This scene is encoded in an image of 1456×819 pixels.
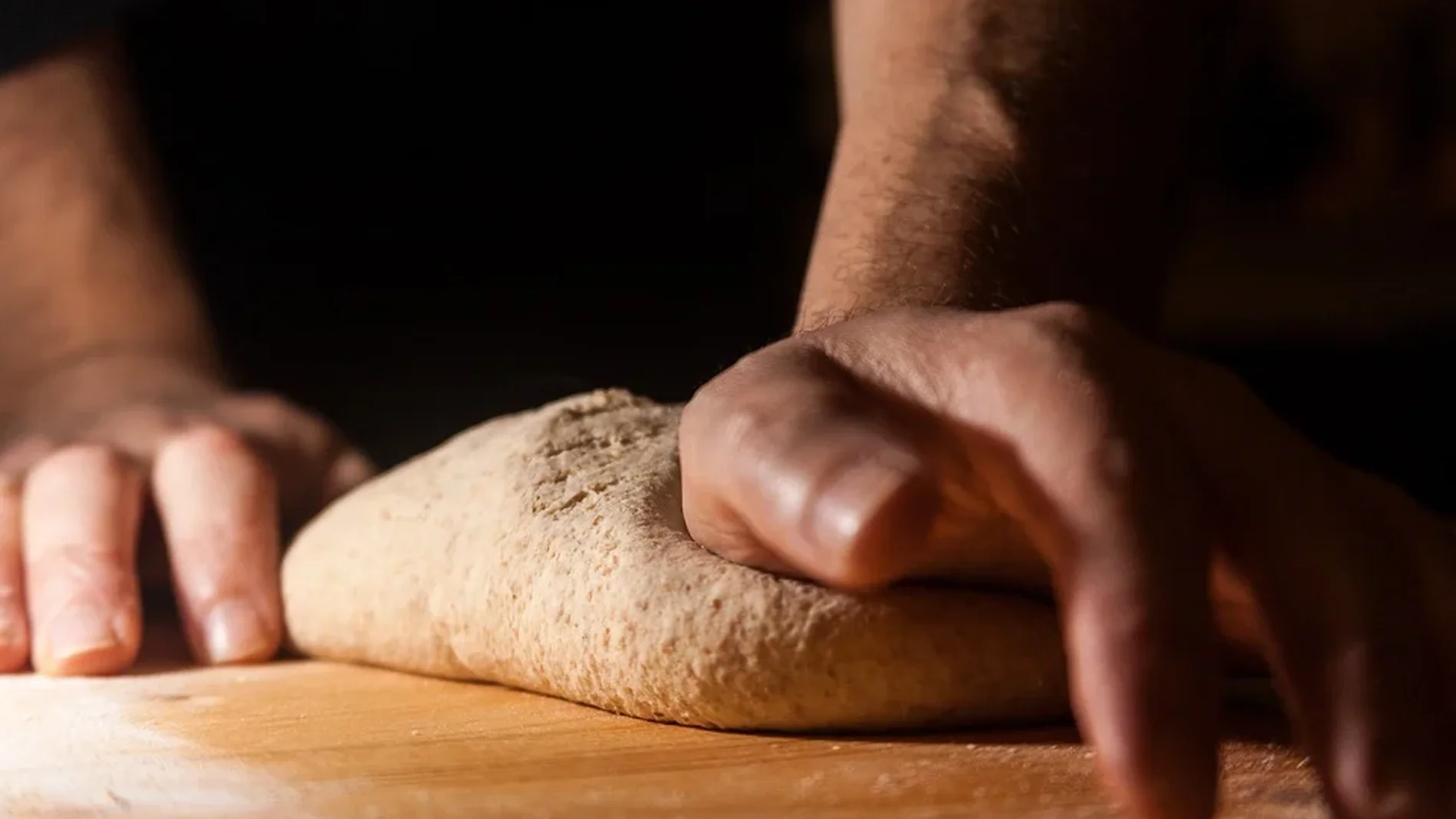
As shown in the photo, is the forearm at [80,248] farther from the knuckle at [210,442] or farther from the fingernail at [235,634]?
the fingernail at [235,634]

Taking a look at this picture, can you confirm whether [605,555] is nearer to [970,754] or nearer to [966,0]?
[970,754]

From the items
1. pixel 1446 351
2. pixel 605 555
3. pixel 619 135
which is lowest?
pixel 1446 351

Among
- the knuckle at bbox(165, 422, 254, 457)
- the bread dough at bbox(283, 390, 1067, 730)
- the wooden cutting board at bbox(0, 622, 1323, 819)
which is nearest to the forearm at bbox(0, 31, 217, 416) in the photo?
the knuckle at bbox(165, 422, 254, 457)

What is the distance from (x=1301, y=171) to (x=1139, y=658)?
226cm

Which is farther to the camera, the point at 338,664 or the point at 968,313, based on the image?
the point at 338,664

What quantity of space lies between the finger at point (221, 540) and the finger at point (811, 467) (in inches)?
21.4

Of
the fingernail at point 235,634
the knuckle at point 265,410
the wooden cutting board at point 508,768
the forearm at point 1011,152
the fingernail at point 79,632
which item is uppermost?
the forearm at point 1011,152

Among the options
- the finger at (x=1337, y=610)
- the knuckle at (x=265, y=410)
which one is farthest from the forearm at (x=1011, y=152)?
the knuckle at (x=265, y=410)

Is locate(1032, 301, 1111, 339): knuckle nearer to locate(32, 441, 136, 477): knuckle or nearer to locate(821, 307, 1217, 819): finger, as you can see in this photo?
locate(821, 307, 1217, 819): finger

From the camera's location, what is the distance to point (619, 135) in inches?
71.3

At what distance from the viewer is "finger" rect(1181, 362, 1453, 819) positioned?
483 millimetres

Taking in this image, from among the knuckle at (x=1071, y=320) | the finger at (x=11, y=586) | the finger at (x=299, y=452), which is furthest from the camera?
the finger at (x=299, y=452)

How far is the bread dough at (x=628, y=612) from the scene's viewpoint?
2.23 ft

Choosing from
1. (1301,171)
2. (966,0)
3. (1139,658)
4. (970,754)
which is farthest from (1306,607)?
(1301,171)
